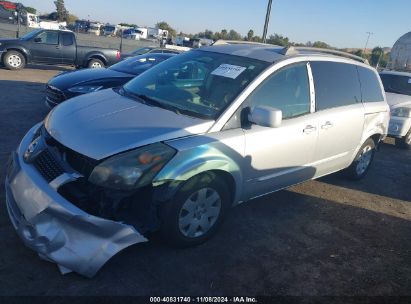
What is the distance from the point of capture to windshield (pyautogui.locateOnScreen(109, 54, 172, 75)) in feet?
26.7

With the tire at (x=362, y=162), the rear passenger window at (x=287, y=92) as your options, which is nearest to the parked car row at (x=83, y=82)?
the rear passenger window at (x=287, y=92)

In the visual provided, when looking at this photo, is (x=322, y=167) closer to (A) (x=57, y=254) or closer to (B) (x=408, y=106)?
(A) (x=57, y=254)

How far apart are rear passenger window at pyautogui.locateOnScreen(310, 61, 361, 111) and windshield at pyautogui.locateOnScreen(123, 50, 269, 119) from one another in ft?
2.83

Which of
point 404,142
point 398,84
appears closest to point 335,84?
point 404,142

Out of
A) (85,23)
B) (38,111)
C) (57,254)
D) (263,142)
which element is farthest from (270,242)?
(85,23)

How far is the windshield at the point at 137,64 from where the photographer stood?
26.7 feet

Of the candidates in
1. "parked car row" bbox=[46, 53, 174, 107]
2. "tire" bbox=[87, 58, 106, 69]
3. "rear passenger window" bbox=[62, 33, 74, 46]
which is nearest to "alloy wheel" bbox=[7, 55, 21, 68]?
"rear passenger window" bbox=[62, 33, 74, 46]

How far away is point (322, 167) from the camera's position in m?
4.84

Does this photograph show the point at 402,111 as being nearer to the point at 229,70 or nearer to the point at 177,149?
the point at 229,70

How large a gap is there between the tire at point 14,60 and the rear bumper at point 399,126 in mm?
12026

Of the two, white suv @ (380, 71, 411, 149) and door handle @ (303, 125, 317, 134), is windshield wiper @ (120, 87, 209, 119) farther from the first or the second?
white suv @ (380, 71, 411, 149)

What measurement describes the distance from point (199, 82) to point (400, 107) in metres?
6.10

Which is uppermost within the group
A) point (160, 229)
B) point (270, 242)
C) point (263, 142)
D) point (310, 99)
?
point (310, 99)

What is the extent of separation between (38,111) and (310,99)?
18.5 feet
